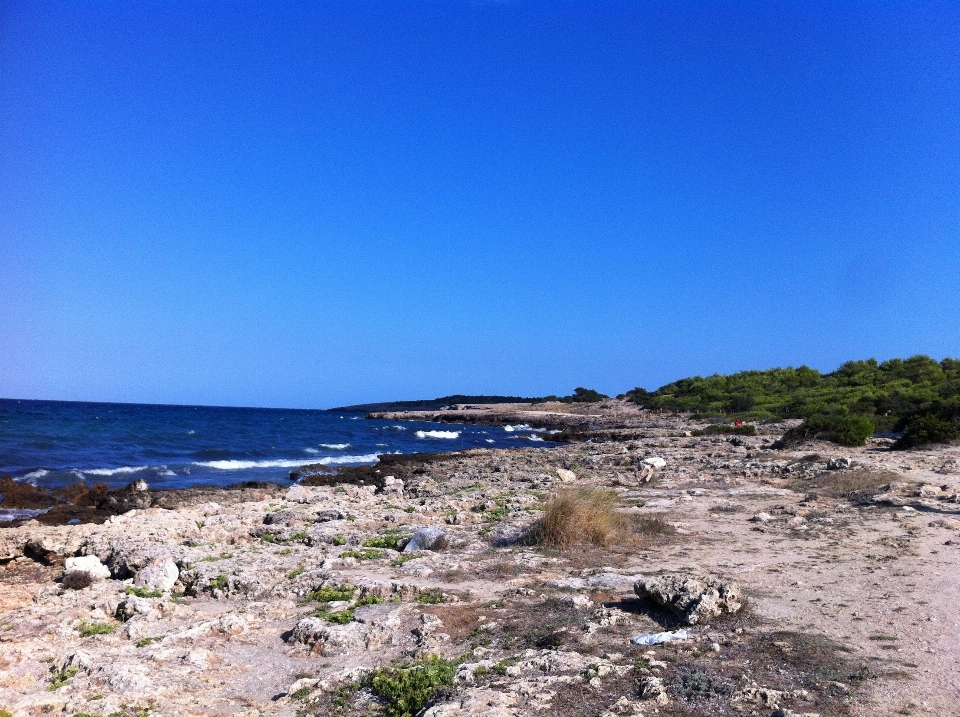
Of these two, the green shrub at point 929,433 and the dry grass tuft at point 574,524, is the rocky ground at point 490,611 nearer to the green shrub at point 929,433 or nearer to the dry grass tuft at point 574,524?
the dry grass tuft at point 574,524

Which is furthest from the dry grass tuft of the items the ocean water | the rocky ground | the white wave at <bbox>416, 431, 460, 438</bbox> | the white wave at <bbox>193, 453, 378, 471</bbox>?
the white wave at <bbox>416, 431, 460, 438</bbox>

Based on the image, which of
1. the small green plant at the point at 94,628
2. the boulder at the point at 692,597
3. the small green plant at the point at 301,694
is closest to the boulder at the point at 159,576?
the small green plant at the point at 94,628

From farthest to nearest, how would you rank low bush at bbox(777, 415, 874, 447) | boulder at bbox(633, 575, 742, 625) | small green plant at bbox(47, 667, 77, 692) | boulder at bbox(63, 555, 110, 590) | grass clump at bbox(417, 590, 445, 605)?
low bush at bbox(777, 415, 874, 447), boulder at bbox(63, 555, 110, 590), grass clump at bbox(417, 590, 445, 605), boulder at bbox(633, 575, 742, 625), small green plant at bbox(47, 667, 77, 692)

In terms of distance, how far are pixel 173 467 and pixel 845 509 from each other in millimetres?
23840

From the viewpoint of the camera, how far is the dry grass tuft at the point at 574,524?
30.9ft

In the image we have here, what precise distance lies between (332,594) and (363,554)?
6.03ft

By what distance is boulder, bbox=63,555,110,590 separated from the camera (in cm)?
829

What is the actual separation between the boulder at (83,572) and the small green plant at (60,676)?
119 inches

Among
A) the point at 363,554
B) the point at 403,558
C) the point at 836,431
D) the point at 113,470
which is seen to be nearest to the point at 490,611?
the point at 403,558

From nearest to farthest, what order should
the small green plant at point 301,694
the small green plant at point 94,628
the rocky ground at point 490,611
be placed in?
the rocky ground at point 490,611 → the small green plant at point 301,694 → the small green plant at point 94,628

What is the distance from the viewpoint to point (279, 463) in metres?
30.0

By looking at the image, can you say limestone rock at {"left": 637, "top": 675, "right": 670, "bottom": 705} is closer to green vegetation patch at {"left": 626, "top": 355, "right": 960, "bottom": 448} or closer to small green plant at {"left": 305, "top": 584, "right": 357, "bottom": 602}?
small green plant at {"left": 305, "top": 584, "right": 357, "bottom": 602}

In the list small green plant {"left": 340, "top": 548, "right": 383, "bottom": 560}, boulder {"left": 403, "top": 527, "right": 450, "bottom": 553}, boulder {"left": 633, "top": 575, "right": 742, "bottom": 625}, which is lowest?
small green plant {"left": 340, "top": 548, "right": 383, "bottom": 560}

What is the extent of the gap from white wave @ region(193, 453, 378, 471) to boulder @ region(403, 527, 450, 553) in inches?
776
